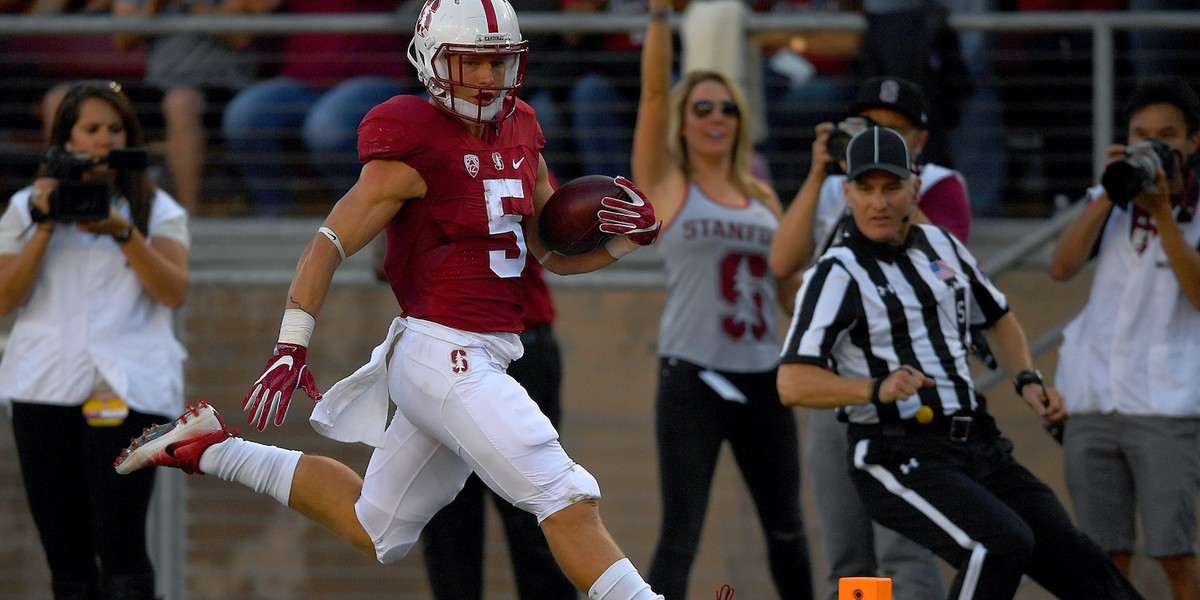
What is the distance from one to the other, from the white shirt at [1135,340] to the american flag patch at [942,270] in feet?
2.84

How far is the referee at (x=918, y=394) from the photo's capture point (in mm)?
4176

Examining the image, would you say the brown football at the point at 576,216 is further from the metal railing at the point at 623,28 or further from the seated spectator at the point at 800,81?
the seated spectator at the point at 800,81

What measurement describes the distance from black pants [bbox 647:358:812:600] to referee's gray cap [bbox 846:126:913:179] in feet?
3.46

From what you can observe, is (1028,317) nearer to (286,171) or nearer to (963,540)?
(963,540)

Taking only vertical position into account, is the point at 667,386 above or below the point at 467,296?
below

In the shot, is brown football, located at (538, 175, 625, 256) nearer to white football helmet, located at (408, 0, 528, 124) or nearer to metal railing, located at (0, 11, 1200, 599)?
white football helmet, located at (408, 0, 528, 124)

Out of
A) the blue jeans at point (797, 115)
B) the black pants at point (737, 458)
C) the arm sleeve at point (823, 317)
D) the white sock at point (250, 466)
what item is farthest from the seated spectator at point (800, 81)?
the white sock at point (250, 466)

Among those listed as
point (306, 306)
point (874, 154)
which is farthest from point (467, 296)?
point (874, 154)

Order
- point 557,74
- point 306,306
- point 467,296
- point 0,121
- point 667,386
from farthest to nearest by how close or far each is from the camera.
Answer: point 0,121 < point 557,74 < point 667,386 < point 467,296 < point 306,306

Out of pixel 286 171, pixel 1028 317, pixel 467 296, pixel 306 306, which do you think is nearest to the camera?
pixel 306 306

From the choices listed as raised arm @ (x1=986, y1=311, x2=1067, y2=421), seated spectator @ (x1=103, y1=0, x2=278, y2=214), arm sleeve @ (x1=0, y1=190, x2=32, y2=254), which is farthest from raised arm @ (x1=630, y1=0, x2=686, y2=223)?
seated spectator @ (x1=103, y1=0, x2=278, y2=214)

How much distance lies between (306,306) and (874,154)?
1.71m

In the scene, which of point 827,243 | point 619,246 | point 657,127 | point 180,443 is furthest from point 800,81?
point 180,443

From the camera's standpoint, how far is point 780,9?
6703 millimetres
